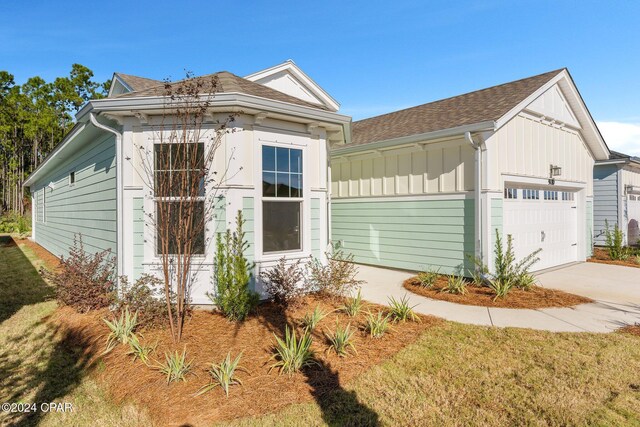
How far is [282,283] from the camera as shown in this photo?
5539 millimetres

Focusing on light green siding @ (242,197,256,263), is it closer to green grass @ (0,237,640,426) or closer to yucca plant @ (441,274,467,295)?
green grass @ (0,237,640,426)

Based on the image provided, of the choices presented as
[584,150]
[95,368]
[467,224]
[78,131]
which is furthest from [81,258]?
[584,150]

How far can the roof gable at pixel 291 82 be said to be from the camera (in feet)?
32.4

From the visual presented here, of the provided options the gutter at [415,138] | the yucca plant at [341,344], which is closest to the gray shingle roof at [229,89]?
the gutter at [415,138]

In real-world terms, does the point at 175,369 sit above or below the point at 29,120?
below

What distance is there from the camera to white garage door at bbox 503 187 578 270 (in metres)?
8.13

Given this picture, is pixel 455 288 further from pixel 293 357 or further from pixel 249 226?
pixel 293 357

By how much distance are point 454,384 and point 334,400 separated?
4.05 feet

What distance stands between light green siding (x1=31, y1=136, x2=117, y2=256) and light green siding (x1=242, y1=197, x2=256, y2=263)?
276cm

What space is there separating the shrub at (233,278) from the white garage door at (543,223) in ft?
19.6

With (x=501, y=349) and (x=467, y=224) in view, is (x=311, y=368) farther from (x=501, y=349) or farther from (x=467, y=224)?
(x=467, y=224)

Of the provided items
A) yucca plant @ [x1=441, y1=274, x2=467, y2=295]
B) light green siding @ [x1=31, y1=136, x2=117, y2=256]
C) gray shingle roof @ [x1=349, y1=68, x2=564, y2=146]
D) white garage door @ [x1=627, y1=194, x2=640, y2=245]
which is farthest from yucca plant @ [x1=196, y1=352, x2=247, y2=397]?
white garage door @ [x1=627, y1=194, x2=640, y2=245]

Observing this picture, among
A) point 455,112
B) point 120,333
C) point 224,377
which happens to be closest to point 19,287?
point 120,333

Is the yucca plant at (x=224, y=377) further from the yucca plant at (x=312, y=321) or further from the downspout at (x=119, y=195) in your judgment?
the downspout at (x=119, y=195)
